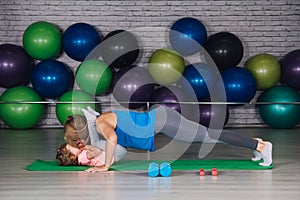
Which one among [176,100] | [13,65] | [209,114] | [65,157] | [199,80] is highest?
[13,65]

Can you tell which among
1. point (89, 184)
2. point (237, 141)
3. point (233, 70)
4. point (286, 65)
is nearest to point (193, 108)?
point (233, 70)

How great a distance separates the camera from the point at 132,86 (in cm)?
742

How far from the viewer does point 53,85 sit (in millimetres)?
7629

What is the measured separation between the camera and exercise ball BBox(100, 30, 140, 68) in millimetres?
7613

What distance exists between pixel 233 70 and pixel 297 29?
162 centimetres

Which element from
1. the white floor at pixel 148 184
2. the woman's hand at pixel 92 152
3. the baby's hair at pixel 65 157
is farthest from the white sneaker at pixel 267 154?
the baby's hair at pixel 65 157

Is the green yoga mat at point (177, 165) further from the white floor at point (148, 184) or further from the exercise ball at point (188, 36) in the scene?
the exercise ball at point (188, 36)

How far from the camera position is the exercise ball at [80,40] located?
7.66 meters

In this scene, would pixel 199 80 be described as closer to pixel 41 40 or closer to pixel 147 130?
pixel 41 40

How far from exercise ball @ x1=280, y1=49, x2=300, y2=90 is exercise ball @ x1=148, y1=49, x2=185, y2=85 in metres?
1.60

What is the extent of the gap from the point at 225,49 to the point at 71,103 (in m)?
2.38

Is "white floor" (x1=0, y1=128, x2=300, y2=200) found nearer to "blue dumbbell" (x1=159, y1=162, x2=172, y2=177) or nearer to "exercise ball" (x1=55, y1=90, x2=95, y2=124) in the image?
"blue dumbbell" (x1=159, y1=162, x2=172, y2=177)

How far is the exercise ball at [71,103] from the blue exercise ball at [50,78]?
0.45ft

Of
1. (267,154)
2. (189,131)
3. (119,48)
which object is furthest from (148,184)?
(119,48)
